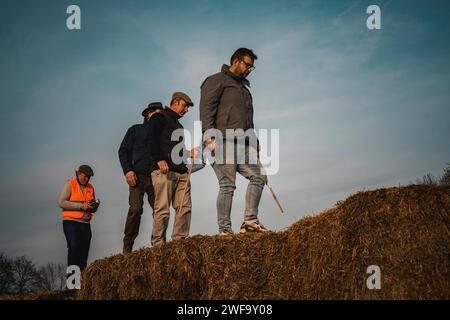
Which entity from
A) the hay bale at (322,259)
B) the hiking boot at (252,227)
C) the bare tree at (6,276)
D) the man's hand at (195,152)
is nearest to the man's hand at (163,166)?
the man's hand at (195,152)

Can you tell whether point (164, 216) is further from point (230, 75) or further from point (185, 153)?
point (230, 75)

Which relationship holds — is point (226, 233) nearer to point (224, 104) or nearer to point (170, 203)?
point (170, 203)

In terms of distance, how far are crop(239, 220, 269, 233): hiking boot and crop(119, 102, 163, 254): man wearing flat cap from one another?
95.4 inches

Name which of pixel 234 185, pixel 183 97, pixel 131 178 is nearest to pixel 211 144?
pixel 234 185

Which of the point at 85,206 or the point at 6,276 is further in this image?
the point at 6,276

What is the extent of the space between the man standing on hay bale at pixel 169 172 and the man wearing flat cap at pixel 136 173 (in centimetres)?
38

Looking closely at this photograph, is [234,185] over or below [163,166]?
below

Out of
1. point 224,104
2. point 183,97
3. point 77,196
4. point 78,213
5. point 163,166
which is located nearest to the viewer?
point 224,104

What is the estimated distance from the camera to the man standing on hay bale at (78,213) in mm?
8523

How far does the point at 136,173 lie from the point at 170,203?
1572 mm

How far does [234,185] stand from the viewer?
6297 millimetres

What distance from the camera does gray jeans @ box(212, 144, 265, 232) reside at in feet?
20.5

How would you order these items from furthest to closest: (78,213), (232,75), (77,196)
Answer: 1. (77,196)
2. (78,213)
3. (232,75)

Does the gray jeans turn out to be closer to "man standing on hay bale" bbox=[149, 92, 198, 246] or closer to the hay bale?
the hay bale
